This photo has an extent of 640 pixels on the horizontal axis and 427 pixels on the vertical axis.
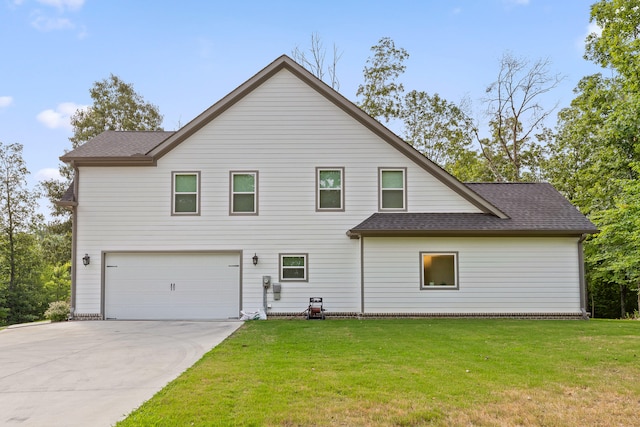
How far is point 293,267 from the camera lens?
13914 mm

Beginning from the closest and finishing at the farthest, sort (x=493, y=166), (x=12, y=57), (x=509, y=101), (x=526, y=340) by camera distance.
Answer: (x=526, y=340)
(x=12, y=57)
(x=509, y=101)
(x=493, y=166)

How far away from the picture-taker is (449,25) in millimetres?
21219

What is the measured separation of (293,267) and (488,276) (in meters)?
5.70

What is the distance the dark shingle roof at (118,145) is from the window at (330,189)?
Answer: 529 cm

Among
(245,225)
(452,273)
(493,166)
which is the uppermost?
(493,166)

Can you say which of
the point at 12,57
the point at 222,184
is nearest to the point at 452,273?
the point at 222,184

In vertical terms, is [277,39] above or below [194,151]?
above

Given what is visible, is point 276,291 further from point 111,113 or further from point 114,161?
point 111,113

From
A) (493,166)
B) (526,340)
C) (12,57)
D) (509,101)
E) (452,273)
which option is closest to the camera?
(526,340)

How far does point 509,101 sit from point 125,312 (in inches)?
915

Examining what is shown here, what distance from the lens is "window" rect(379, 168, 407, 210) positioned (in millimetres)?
14273

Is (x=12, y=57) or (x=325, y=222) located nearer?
(x=325, y=222)

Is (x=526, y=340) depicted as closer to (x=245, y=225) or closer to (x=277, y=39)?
(x=245, y=225)

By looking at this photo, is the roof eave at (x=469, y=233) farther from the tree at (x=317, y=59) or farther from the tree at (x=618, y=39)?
the tree at (x=317, y=59)
